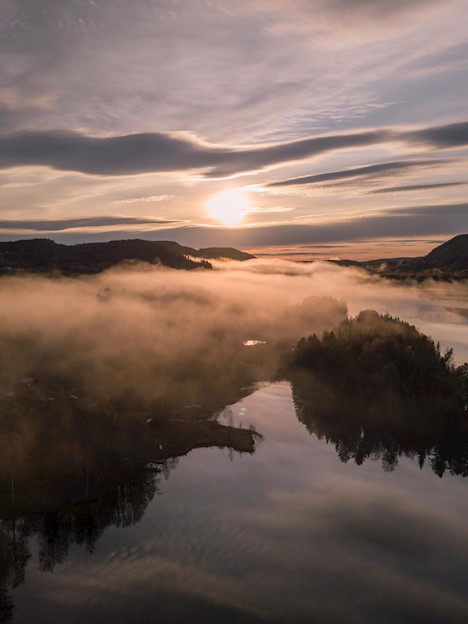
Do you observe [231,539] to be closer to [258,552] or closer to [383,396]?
[258,552]

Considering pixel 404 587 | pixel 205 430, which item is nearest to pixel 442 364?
pixel 205 430

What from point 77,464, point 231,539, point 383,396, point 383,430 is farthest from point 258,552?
point 383,396

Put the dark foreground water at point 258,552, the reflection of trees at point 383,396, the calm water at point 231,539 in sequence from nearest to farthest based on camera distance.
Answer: the dark foreground water at point 258,552 < the calm water at point 231,539 < the reflection of trees at point 383,396

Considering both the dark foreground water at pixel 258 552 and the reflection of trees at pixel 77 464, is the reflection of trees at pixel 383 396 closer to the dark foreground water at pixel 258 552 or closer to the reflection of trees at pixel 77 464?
the dark foreground water at pixel 258 552

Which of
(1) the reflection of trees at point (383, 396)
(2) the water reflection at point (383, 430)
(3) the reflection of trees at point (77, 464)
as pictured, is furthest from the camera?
(1) the reflection of trees at point (383, 396)

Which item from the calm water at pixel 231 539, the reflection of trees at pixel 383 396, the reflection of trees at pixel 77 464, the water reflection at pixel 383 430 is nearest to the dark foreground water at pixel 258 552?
the calm water at pixel 231 539

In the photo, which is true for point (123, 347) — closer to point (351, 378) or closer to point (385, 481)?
point (351, 378)

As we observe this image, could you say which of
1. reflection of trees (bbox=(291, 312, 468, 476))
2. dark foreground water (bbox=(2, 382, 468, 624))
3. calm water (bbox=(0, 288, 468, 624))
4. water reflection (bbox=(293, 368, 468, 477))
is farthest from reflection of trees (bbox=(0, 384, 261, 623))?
reflection of trees (bbox=(291, 312, 468, 476))
